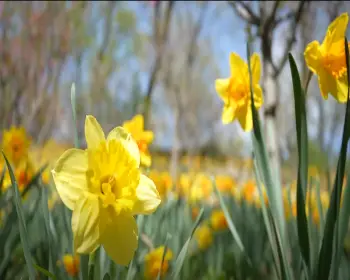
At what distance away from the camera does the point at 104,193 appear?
461mm

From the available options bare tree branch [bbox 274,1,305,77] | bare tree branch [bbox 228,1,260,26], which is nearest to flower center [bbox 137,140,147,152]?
bare tree branch [bbox 274,1,305,77]

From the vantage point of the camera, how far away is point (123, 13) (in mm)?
8695

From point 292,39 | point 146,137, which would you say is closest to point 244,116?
point 146,137

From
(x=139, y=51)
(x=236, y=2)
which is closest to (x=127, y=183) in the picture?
(x=236, y=2)

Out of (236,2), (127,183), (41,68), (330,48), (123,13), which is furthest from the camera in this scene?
(123,13)

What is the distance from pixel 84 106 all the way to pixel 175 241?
243 inches

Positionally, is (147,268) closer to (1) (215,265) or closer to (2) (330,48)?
(1) (215,265)

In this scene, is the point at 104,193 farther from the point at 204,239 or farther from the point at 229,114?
the point at 204,239

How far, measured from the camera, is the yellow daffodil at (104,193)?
1.45 feet

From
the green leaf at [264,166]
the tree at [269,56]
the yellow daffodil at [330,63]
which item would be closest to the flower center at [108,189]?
the green leaf at [264,166]

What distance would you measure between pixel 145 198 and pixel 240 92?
1.06 feet

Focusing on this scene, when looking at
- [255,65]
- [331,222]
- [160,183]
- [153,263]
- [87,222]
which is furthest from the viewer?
[160,183]

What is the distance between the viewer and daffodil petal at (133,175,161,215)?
1.55 ft

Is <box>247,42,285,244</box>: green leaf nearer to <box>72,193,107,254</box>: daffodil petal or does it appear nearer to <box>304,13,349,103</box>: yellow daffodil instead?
→ <box>304,13,349,103</box>: yellow daffodil
